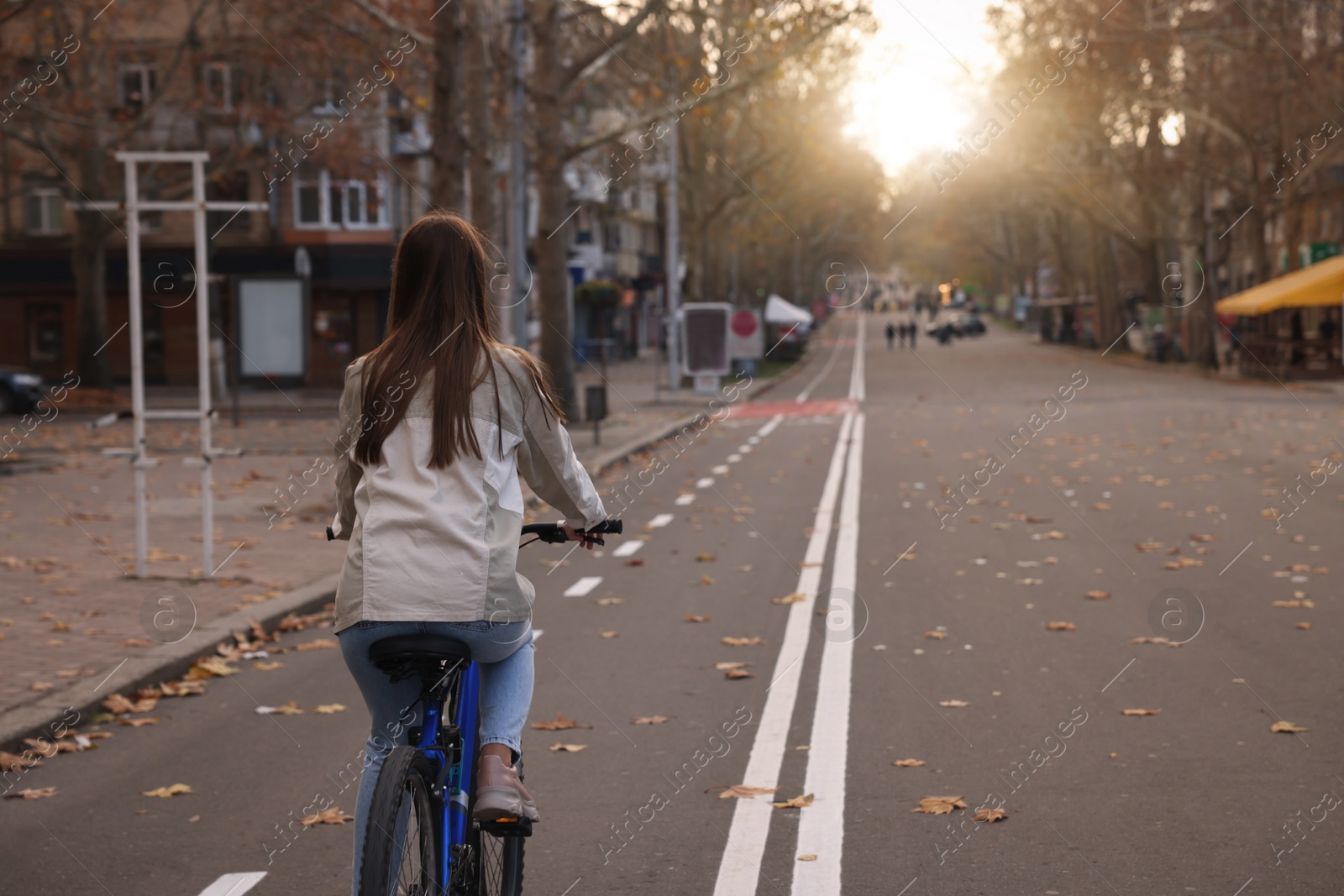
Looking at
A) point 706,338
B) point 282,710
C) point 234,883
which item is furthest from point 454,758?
point 706,338

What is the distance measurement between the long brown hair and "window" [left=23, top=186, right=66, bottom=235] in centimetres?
4599

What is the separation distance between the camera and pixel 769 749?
622cm

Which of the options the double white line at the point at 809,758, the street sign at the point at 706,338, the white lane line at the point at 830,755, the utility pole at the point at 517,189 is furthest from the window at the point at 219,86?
the white lane line at the point at 830,755

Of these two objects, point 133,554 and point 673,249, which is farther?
point 673,249

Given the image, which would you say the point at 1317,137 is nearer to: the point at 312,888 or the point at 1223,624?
the point at 1223,624

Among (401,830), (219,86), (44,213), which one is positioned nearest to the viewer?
(401,830)

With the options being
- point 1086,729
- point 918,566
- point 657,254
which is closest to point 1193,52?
point 918,566

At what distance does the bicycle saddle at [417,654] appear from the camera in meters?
3.41

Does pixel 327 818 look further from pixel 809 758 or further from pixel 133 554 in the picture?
pixel 133 554

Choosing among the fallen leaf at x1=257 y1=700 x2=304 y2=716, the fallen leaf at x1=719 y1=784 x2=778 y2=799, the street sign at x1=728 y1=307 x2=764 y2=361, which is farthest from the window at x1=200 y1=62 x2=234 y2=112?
the fallen leaf at x1=719 y1=784 x2=778 y2=799

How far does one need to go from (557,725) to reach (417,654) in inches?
132

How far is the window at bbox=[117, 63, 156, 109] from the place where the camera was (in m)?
43.1

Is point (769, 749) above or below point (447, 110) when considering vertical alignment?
below

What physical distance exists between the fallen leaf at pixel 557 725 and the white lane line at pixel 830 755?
1031 millimetres
